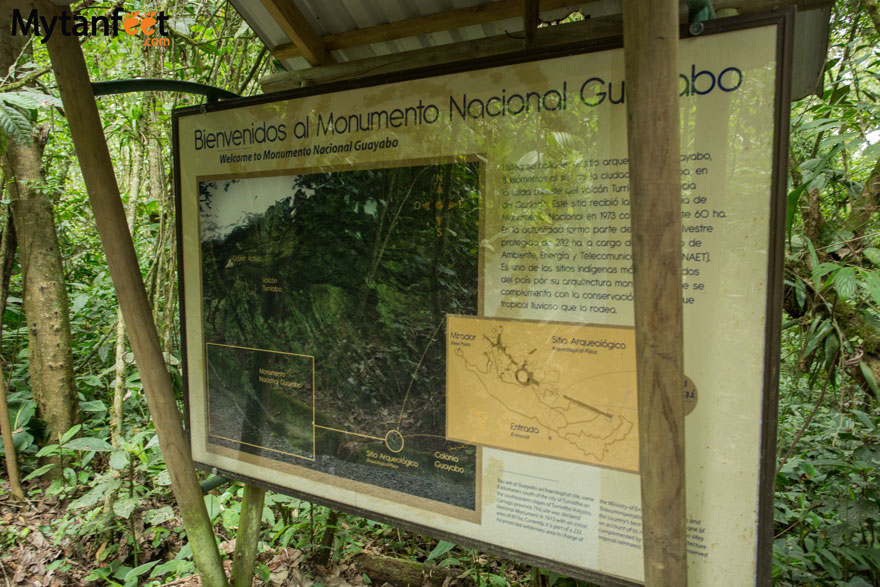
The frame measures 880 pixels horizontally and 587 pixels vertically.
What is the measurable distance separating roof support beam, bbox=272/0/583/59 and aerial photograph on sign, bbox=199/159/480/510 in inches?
23.5

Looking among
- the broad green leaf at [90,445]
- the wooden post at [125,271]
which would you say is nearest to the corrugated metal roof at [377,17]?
the wooden post at [125,271]

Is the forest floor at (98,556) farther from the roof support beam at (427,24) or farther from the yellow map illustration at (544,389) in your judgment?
the roof support beam at (427,24)

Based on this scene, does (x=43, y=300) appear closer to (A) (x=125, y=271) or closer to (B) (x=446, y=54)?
(A) (x=125, y=271)

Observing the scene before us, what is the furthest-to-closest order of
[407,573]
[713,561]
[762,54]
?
1. [407,573]
2. [713,561]
3. [762,54]

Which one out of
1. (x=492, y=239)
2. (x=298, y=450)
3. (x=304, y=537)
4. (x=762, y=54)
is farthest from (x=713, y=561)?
(x=304, y=537)

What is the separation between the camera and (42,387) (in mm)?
3594

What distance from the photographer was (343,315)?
1.69 m

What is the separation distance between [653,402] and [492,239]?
0.63 m

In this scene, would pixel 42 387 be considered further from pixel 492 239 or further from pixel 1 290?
pixel 492 239

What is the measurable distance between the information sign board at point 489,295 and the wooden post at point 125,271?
0.70 feet

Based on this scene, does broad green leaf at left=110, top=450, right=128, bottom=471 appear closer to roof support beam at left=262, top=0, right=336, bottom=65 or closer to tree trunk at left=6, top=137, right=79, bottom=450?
tree trunk at left=6, top=137, right=79, bottom=450

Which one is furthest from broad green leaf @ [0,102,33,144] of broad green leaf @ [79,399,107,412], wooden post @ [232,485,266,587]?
broad green leaf @ [79,399,107,412]

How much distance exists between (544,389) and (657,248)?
22.4 inches

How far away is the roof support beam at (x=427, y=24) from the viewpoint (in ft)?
5.39
